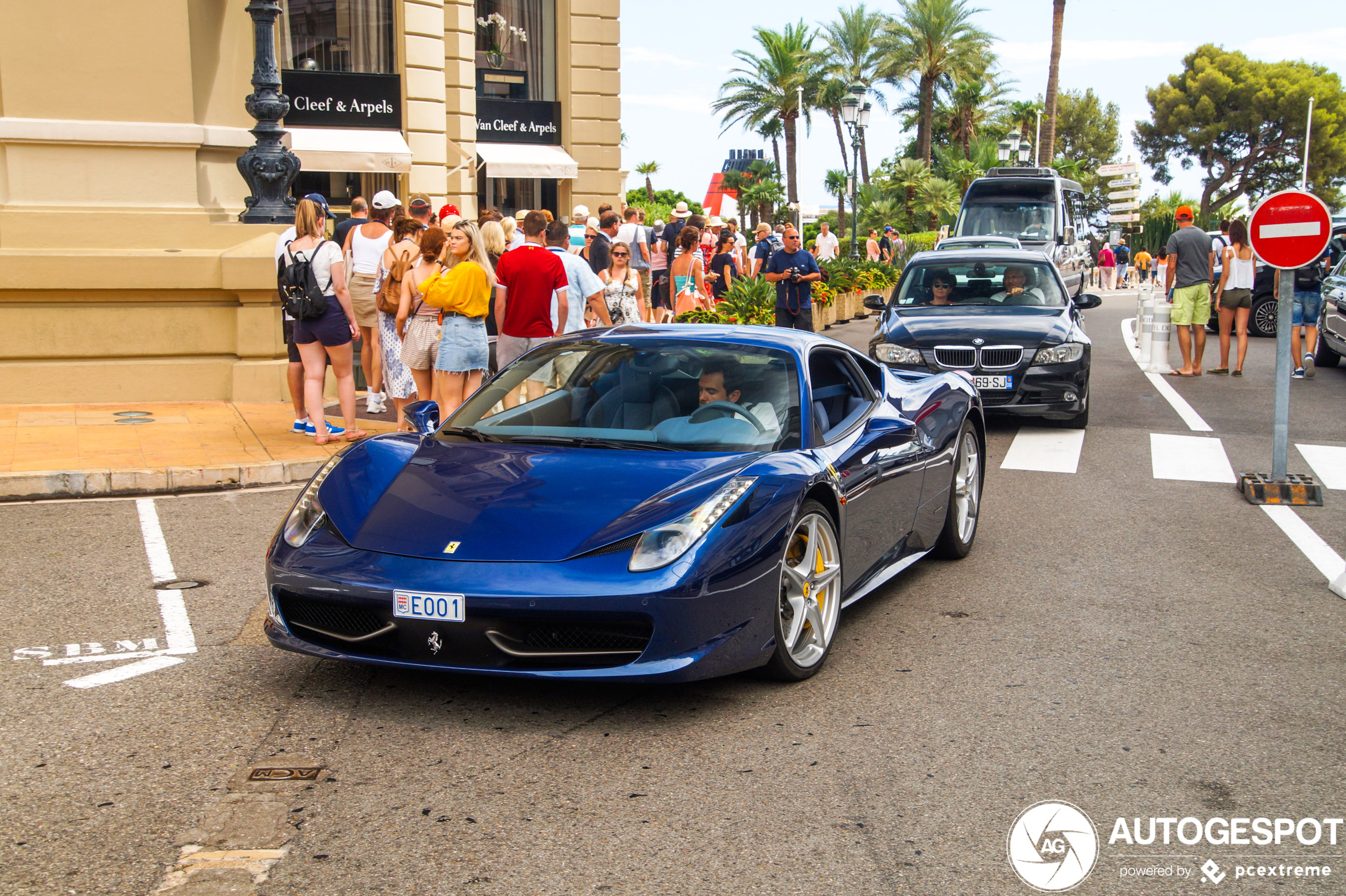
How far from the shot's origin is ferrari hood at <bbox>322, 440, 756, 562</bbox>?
14.4ft

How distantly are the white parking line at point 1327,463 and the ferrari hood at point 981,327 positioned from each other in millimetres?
2261

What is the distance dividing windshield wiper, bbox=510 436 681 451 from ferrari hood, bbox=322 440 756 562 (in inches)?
2.2

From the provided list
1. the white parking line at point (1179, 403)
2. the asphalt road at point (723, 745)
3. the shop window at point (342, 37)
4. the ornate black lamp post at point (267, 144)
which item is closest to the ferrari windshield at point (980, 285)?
the white parking line at point (1179, 403)

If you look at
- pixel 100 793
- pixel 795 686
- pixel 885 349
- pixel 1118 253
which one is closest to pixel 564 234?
pixel 885 349

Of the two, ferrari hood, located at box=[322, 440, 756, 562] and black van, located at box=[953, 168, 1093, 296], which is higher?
black van, located at box=[953, 168, 1093, 296]

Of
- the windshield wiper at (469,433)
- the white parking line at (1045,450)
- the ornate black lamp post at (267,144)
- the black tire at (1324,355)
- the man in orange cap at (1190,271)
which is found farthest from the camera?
the black tire at (1324,355)

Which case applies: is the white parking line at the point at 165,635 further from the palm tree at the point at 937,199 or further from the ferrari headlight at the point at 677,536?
the palm tree at the point at 937,199

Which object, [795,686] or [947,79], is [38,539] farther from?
[947,79]

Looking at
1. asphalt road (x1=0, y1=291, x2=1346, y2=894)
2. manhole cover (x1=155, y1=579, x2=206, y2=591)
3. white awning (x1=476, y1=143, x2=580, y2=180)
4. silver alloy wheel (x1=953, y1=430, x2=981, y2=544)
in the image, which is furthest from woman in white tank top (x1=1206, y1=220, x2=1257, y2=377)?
white awning (x1=476, y1=143, x2=580, y2=180)

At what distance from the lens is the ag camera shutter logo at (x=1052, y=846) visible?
341 cm

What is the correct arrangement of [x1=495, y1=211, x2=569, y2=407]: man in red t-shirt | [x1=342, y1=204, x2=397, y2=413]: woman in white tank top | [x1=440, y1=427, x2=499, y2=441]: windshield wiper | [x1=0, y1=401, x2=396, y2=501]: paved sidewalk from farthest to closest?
[x1=342, y1=204, x2=397, y2=413]: woman in white tank top, [x1=495, y1=211, x2=569, y2=407]: man in red t-shirt, [x1=0, y1=401, x2=396, y2=501]: paved sidewalk, [x1=440, y1=427, x2=499, y2=441]: windshield wiper

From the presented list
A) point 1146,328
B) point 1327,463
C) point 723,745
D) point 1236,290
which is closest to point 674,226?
point 1146,328

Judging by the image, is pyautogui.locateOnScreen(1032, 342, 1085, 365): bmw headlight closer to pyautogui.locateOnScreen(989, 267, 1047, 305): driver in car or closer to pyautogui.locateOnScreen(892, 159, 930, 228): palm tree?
pyautogui.locateOnScreen(989, 267, 1047, 305): driver in car

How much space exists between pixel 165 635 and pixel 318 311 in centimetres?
481
